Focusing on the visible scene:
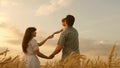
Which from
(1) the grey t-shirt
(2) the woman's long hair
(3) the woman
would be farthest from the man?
(2) the woman's long hair

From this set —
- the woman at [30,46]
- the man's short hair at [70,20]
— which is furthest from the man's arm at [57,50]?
the man's short hair at [70,20]

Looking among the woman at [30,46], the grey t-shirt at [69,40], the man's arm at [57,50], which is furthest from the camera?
the woman at [30,46]

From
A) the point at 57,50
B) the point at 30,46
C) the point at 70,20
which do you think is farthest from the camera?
the point at 30,46

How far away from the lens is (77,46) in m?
8.20

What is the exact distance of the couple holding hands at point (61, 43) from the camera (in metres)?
7.92

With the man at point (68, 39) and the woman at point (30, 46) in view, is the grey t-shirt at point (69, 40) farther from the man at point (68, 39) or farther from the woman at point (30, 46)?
the woman at point (30, 46)

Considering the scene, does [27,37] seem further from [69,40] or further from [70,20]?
[70,20]

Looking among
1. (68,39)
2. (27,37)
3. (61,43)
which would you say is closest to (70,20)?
(68,39)

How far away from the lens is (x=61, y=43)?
790 centimetres

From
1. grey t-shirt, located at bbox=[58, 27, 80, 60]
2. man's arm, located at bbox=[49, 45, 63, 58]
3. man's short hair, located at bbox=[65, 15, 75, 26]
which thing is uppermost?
man's short hair, located at bbox=[65, 15, 75, 26]

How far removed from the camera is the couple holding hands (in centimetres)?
792

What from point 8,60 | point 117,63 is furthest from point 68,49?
point 8,60

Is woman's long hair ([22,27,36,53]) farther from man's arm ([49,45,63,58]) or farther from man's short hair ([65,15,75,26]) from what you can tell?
man's short hair ([65,15,75,26])

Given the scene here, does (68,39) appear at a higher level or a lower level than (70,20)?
lower
